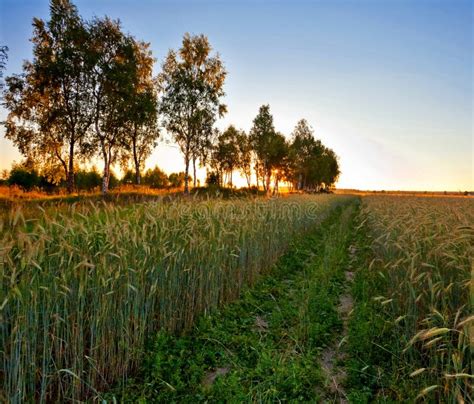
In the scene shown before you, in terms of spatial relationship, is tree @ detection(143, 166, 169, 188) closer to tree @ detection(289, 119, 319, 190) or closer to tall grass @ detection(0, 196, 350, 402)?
tree @ detection(289, 119, 319, 190)

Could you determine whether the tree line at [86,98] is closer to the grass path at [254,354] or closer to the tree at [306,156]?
the grass path at [254,354]

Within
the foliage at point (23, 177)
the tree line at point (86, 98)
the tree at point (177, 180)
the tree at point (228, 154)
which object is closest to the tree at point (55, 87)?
the tree line at point (86, 98)

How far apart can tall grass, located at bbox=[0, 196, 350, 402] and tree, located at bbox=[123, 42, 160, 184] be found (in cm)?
2332

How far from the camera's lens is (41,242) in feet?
10.3

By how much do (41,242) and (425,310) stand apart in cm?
490

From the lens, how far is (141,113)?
2736cm

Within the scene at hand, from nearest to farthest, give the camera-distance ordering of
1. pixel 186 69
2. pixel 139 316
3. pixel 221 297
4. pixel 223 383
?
pixel 223 383 < pixel 139 316 < pixel 221 297 < pixel 186 69

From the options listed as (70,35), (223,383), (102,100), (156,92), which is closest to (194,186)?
(156,92)

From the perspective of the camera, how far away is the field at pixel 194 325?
125 inches

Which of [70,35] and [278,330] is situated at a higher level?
[70,35]

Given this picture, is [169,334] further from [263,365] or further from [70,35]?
[70,35]

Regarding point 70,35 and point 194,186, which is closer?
point 70,35

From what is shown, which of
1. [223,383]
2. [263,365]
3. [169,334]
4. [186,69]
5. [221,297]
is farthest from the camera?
[186,69]

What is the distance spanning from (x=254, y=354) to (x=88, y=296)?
2.40m
